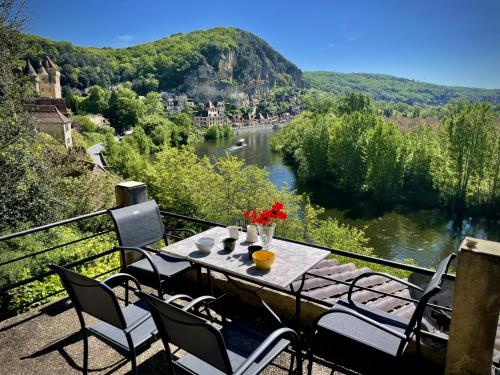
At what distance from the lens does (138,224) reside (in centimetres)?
379

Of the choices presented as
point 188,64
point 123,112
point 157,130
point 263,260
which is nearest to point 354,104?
point 157,130

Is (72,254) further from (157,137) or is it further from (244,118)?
(244,118)

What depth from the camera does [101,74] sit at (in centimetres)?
10650

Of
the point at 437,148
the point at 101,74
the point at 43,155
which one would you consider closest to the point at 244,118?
the point at 101,74

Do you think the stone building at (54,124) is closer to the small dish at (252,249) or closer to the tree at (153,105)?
the small dish at (252,249)

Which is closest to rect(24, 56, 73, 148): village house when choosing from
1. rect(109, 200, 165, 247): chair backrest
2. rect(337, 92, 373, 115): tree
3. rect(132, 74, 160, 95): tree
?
rect(109, 200, 165, 247): chair backrest

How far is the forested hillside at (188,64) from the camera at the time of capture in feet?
337

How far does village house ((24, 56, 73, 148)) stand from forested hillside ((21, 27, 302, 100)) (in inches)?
1130

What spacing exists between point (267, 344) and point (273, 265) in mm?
1019

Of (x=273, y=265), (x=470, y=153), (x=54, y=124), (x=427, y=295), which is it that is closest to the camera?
(x=427, y=295)

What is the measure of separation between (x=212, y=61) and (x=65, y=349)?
147397mm

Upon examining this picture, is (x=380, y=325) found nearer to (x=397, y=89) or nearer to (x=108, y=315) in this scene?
(x=108, y=315)

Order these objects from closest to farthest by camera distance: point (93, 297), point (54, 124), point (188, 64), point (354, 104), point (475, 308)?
point (475, 308) → point (93, 297) → point (54, 124) → point (354, 104) → point (188, 64)

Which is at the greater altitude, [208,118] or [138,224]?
[208,118]
